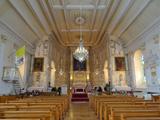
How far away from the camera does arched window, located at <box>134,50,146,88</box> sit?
12.0m

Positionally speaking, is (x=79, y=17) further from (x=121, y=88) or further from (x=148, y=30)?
(x=121, y=88)

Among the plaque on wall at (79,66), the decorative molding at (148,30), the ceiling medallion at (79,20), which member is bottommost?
the plaque on wall at (79,66)

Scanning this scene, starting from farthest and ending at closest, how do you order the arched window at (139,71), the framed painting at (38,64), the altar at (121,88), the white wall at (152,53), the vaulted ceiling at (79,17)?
the framed painting at (38,64), the altar at (121,88), the arched window at (139,71), the white wall at (152,53), the vaulted ceiling at (79,17)

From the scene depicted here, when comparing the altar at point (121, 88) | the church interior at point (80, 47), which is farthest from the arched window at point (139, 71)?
the altar at point (121, 88)

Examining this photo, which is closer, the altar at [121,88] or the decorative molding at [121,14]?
the decorative molding at [121,14]

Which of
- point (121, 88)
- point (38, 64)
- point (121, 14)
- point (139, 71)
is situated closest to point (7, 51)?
point (38, 64)

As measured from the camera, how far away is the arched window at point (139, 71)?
1200 cm

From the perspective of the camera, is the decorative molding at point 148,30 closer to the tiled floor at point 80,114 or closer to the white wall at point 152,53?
the white wall at point 152,53

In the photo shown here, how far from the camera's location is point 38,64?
43.0 ft

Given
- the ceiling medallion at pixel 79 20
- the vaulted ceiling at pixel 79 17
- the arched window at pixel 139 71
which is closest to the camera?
the vaulted ceiling at pixel 79 17

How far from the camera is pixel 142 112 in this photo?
8.60ft

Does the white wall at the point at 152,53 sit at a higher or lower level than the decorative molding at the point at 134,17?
lower

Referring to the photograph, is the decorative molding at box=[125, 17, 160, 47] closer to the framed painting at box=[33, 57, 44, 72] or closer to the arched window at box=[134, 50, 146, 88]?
the arched window at box=[134, 50, 146, 88]

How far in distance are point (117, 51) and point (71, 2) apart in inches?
243
